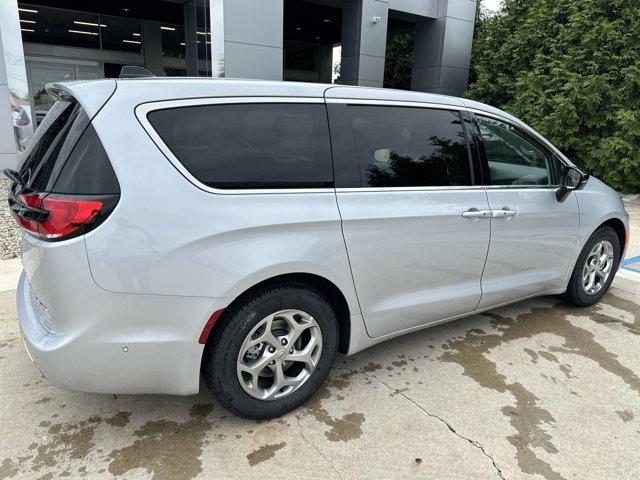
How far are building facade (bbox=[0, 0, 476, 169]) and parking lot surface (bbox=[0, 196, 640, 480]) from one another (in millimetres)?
7627

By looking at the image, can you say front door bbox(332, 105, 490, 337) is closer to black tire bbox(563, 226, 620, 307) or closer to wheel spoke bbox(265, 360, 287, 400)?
wheel spoke bbox(265, 360, 287, 400)

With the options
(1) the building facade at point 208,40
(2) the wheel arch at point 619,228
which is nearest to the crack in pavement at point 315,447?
(2) the wheel arch at point 619,228

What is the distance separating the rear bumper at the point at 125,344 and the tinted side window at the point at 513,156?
2.11m

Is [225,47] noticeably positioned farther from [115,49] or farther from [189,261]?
[189,261]

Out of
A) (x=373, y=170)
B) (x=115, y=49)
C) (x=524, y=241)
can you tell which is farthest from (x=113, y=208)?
(x=115, y=49)

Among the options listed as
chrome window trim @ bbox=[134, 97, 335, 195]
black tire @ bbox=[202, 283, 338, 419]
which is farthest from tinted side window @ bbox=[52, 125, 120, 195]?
black tire @ bbox=[202, 283, 338, 419]

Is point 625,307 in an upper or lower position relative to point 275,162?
lower

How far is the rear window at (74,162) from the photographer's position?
193cm

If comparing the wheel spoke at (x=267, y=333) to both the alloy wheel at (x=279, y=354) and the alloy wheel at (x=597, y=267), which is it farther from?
the alloy wheel at (x=597, y=267)

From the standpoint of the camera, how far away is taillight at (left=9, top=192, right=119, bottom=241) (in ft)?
6.23

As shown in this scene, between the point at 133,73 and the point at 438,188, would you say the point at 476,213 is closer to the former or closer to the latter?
the point at 438,188

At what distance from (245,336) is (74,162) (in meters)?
1.08

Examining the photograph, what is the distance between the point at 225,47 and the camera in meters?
9.63

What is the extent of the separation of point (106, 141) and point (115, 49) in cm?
1529
